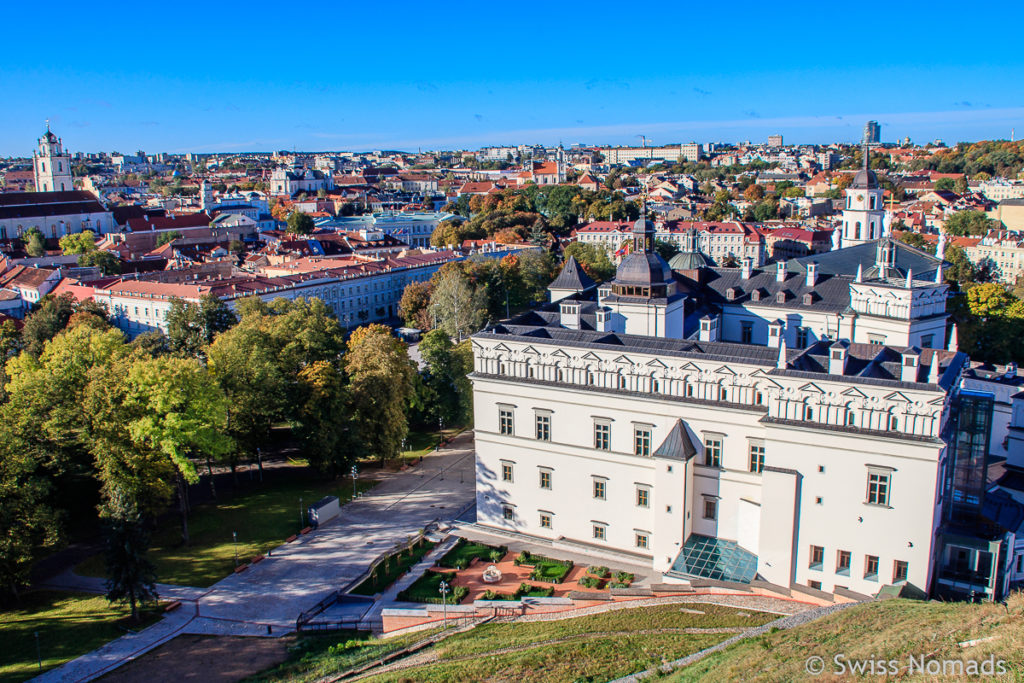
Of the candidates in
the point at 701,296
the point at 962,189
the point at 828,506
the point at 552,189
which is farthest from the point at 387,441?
the point at 962,189

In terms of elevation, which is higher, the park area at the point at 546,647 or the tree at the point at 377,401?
the tree at the point at 377,401

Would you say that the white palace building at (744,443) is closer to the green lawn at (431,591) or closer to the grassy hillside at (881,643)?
the green lawn at (431,591)

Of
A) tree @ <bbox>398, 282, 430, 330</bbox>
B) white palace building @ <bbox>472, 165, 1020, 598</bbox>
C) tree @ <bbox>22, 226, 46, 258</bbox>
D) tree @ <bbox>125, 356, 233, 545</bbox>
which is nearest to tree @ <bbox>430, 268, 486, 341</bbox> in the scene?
tree @ <bbox>398, 282, 430, 330</bbox>

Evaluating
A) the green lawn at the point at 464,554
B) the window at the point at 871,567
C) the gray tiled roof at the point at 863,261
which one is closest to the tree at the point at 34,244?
the green lawn at the point at 464,554

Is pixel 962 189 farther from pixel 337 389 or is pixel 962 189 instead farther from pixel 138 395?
pixel 138 395

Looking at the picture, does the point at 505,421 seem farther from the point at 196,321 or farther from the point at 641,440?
the point at 196,321

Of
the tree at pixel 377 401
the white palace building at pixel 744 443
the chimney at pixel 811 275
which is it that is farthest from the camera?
the chimney at pixel 811 275

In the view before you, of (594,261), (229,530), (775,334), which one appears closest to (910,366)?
(775,334)
